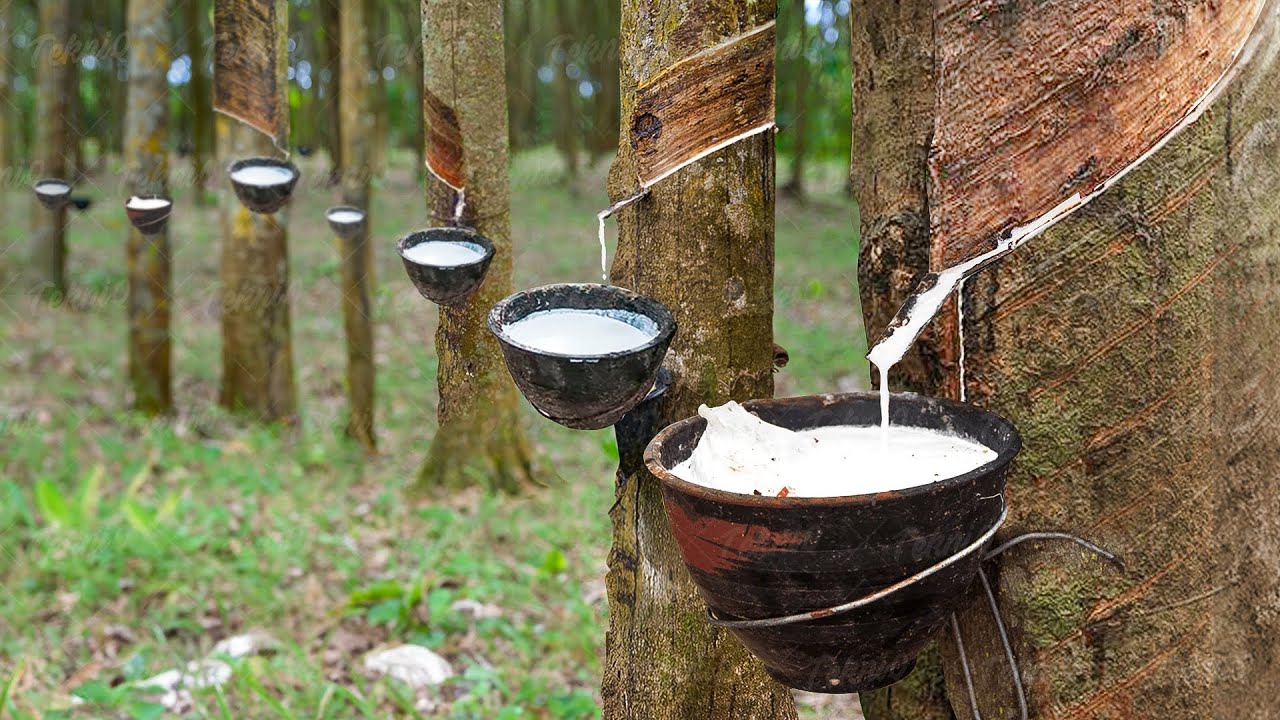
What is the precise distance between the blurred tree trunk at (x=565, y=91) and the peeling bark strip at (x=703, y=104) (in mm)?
11902

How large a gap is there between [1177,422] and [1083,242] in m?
0.33

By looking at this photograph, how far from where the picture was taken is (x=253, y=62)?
235cm

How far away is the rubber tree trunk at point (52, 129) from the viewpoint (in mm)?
7547

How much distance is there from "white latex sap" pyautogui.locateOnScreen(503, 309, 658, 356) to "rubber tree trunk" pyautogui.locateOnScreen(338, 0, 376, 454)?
327 cm

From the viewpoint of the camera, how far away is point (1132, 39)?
63.5 inches

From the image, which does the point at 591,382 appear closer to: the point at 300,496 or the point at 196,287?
the point at 300,496

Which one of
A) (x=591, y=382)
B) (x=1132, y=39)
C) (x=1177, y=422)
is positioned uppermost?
(x=1132, y=39)

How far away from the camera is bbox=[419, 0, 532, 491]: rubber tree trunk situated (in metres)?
2.22

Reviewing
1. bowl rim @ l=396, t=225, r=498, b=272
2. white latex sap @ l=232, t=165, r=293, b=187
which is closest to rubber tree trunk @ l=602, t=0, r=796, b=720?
bowl rim @ l=396, t=225, r=498, b=272

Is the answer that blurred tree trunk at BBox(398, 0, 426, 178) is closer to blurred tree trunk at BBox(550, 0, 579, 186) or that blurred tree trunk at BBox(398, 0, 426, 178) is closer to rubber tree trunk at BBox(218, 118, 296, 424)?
rubber tree trunk at BBox(218, 118, 296, 424)

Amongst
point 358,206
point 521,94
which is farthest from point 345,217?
point 521,94

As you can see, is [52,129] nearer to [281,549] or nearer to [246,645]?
[281,549]

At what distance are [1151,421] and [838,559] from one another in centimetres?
69

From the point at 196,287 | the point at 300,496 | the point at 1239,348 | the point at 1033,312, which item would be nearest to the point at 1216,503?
the point at 1239,348
